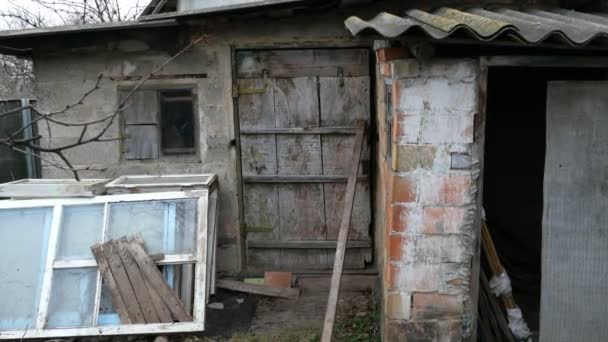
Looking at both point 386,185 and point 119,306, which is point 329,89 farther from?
point 119,306

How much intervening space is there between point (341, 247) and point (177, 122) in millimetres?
2203

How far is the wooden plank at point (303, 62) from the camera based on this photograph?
514cm

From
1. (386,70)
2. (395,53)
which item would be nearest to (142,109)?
(386,70)

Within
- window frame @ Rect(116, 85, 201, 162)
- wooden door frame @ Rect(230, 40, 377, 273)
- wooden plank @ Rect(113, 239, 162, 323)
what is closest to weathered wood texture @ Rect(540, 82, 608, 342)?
wooden door frame @ Rect(230, 40, 377, 273)

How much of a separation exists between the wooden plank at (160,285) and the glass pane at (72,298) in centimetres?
43

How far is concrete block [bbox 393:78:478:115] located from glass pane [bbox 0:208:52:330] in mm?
3263

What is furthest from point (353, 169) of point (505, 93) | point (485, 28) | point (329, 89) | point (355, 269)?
point (485, 28)

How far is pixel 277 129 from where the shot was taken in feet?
17.4

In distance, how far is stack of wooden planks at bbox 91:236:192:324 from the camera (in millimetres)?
4426

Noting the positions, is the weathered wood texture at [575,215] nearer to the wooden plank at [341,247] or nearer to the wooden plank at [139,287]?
the wooden plank at [341,247]

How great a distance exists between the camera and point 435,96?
3.35m

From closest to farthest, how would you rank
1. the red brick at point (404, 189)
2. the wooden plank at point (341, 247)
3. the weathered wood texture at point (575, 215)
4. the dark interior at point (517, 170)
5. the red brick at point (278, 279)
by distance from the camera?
the weathered wood texture at point (575, 215) → the red brick at point (404, 189) → the wooden plank at point (341, 247) → the dark interior at point (517, 170) → the red brick at point (278, 279)

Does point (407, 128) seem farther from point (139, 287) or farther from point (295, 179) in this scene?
point (139, 287)

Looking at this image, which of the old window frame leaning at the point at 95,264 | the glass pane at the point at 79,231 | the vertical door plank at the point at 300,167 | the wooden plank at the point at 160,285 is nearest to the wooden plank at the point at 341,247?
the vertical door plank at the point at 300,167
